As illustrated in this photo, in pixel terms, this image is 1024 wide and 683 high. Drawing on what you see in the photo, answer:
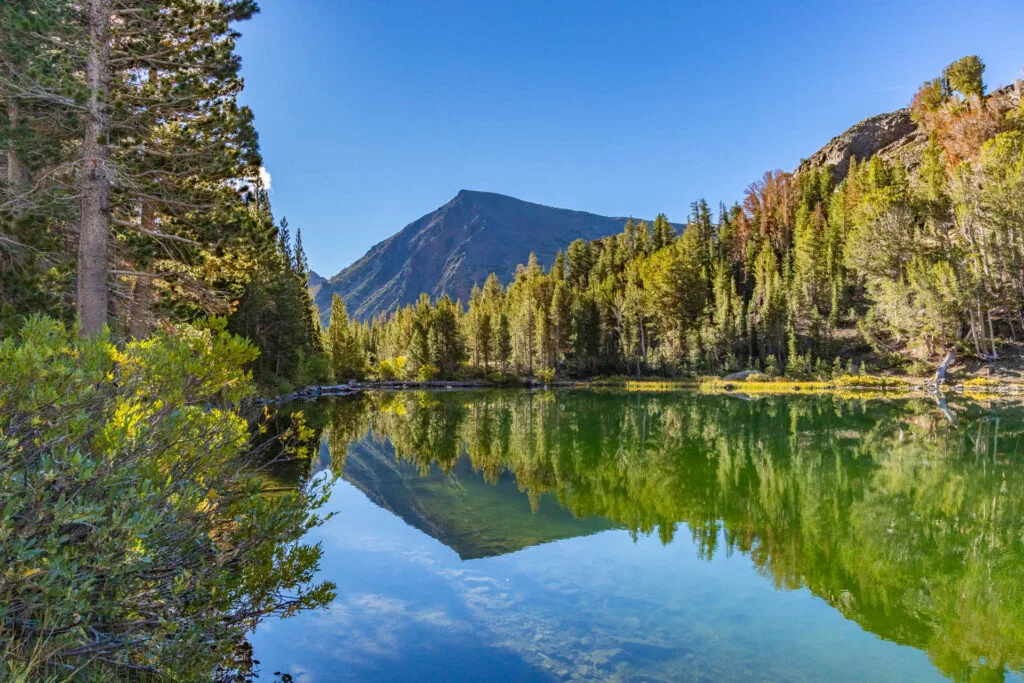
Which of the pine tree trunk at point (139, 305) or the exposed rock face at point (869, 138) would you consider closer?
the pine tree trunk at point (139, 305)

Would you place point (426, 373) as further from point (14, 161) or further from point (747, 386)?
point (14, 161)

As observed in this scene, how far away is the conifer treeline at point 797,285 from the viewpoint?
124ft

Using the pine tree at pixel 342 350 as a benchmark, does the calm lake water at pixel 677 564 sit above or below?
below

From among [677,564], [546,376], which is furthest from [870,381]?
[677,564]

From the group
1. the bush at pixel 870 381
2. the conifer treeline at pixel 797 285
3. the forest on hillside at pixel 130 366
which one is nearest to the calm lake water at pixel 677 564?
the forest on hillside at pixel 130 366

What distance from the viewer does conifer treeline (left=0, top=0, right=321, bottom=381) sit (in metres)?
8.91

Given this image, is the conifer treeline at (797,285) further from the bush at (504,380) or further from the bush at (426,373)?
the bush at (504,380)

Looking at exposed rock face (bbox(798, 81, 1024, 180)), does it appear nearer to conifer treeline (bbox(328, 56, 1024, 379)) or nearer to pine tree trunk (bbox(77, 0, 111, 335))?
conifer treeline (bbox(328, 56, 1024, 379))

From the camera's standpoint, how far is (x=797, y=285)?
1943 inches

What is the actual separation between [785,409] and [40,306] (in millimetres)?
28657

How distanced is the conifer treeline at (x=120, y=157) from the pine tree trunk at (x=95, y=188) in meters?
0.02

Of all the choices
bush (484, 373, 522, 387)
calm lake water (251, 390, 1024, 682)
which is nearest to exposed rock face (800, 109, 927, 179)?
bush (484, 373, 522, 387)

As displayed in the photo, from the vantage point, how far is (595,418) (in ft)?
89.5

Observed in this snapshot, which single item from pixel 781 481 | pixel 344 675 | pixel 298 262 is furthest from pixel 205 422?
pixel 298 262
